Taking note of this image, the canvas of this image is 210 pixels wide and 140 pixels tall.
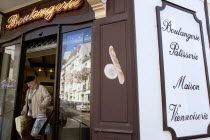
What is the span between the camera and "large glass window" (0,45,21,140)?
4762 millimetres

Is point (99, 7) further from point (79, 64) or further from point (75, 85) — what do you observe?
point (75, 85)

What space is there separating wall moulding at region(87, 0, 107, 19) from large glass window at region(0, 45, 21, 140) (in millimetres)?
2550

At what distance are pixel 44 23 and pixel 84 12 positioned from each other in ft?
3.72

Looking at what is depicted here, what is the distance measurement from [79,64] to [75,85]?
17.8 inches

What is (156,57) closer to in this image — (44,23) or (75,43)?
(75,43)

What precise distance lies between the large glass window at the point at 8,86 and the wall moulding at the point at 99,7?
8.37ft

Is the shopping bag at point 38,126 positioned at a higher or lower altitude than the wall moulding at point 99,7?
lower

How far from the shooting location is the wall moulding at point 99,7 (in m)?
3.37

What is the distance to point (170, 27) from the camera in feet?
11.5

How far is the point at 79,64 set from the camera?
4078 millimetres

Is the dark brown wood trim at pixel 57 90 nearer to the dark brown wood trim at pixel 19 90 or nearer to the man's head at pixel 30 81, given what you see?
the man's head at pixel 30 81

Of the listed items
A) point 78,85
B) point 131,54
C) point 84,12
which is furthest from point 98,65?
point 84,12

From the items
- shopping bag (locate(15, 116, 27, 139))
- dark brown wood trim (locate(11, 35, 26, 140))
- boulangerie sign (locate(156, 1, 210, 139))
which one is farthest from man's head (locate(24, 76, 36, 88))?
boulangerie sign (locate(156, 1, 210, 139))

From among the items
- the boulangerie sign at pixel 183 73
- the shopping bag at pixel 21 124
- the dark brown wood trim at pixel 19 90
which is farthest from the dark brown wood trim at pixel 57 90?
the boulangerie sign at pixel 183 73
